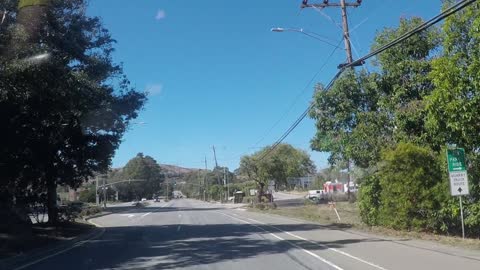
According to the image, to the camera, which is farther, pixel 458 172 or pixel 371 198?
pixel 371 198

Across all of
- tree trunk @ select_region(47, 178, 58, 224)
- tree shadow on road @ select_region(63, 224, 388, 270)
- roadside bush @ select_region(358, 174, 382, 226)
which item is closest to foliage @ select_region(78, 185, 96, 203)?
tree trunk @ select_region(47, 178, 58, 224)

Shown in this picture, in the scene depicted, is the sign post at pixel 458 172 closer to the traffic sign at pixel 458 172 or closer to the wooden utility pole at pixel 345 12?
the traffic sign at pixel 458 172

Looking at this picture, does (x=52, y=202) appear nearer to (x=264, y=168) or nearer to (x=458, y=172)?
(x=458, y=172)

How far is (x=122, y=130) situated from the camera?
33.2 meters

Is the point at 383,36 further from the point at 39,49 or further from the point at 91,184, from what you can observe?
the point at 91,184

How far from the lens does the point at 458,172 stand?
20.1 meters

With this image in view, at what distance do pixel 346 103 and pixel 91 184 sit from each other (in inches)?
5340

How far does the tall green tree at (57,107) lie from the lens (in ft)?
65.1

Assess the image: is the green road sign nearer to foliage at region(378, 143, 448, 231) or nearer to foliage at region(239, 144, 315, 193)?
foliage at region(378, 143, 448, 231)

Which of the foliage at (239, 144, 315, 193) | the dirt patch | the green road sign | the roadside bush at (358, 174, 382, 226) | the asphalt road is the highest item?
the foliage at (239, 144, 315, 193)

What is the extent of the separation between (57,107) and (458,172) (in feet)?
47.5

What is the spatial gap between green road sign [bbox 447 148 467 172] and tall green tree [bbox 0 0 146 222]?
13.4 metres

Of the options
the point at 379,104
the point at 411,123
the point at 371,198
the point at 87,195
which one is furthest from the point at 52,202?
the point at 87,195

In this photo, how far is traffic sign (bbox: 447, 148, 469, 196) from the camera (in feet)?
65.8
